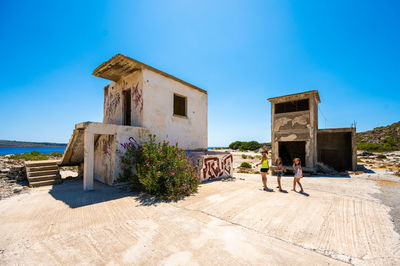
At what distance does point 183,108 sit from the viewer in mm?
10594

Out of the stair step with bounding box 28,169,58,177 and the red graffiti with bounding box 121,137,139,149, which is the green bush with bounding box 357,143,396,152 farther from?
the stair step with bounding box 28,169,58,177

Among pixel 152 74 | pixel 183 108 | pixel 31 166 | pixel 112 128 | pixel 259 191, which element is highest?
pixel 152 74

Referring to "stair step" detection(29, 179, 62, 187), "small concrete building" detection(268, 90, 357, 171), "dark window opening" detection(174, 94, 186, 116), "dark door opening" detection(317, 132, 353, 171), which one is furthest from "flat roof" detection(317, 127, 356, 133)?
"stair step" detection(29, 179, 62, 187)

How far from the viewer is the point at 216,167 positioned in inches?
361

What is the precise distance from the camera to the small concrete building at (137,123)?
7.19m

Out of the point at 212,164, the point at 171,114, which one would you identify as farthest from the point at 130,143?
the point at 212,164

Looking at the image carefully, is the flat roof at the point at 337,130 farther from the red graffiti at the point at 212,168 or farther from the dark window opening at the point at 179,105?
the dark window opening at the point at 179,105

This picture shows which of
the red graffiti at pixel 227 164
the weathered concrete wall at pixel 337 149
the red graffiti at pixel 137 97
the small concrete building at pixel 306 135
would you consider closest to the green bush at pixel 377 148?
the weathered concrete wall at pixel 337 149

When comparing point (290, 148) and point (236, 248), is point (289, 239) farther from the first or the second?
point (290, 148)

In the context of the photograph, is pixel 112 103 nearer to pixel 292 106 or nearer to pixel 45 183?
pixel 45 183

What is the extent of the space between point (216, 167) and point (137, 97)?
5.53 m

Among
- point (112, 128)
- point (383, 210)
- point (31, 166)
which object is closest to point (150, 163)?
point (112, 128)

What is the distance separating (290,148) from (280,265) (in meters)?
16.0

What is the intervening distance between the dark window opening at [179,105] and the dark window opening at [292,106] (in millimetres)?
8605
